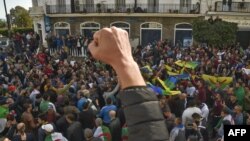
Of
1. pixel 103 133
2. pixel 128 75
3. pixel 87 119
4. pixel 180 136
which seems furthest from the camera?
pixel 87 119

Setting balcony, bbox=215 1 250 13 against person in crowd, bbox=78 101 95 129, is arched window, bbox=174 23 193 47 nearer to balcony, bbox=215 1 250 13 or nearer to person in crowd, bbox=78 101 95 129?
balcony, bbox=215 1 250 13

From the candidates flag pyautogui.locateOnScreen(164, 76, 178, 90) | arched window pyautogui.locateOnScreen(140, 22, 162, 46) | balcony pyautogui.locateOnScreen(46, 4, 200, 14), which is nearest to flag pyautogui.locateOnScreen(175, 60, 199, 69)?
flag pyautogui.locateOnScreen(164, 76, 178, 90)

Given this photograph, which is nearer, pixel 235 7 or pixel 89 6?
pixel 235 7

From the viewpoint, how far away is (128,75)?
5.56 feet

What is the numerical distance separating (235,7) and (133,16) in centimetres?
870

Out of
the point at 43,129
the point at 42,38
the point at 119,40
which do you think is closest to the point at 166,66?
the point at 43,129

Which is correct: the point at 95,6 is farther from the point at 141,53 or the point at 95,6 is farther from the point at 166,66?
the point at 166,66

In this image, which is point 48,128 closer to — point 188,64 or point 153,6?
point 188,64

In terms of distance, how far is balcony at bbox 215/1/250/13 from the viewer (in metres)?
28.2

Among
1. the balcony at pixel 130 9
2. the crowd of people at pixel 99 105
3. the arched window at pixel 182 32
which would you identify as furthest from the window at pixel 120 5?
the crowd of people at pixel 99 105

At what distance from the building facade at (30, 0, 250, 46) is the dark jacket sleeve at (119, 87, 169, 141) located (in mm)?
27687

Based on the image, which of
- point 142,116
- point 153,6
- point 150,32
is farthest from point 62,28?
point 142,116

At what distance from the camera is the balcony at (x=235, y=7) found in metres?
28.2

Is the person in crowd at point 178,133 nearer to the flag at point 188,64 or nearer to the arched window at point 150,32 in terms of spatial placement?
the flag at point 188,64
